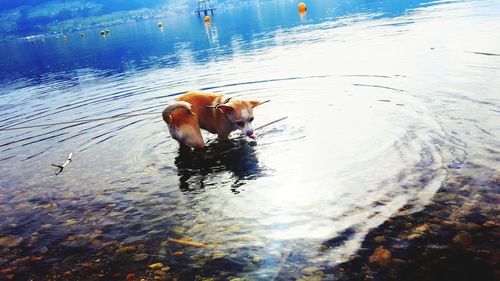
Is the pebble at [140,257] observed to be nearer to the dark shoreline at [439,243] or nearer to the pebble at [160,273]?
the pebble at [160,273]

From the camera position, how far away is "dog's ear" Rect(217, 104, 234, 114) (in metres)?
10.6

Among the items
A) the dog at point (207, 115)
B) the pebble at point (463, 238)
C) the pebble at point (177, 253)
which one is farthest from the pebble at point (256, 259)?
the dog at point (207, 115)

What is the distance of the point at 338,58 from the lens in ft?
89.0

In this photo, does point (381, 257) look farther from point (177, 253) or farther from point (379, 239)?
point (177, 253)

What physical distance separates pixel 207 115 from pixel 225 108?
3.49 feet

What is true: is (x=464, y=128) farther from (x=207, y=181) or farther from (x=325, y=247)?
(x=207, y=181)

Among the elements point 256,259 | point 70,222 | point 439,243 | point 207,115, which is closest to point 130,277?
point 256,259

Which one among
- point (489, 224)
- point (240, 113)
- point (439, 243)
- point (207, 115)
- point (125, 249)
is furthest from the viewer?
point (207, 115)

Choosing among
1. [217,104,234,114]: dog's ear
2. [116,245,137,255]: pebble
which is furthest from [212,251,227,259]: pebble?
[217,104,234,114]: dog's ear

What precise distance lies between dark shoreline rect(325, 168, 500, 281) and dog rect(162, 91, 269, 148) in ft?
18.0


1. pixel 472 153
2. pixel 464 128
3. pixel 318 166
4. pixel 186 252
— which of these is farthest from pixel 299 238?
pixel 464 128

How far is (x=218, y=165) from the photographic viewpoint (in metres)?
10.4

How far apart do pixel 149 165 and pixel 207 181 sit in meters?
2.60

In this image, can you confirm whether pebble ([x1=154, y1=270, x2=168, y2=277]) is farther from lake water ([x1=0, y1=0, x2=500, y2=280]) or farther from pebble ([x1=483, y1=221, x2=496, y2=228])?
pebble ([x1=483, y1=221, x2=496, y2=228])
